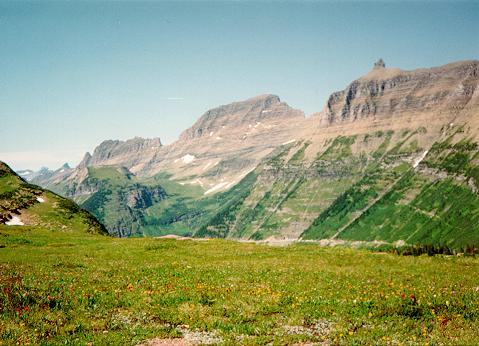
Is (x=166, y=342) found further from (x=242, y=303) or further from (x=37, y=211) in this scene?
(x=37, y=211)

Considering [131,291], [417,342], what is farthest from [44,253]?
[417,342]

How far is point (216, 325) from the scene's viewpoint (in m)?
18.8

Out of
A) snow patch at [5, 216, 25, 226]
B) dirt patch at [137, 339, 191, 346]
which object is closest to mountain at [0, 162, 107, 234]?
snow patch at [5, 216, 25, 226]

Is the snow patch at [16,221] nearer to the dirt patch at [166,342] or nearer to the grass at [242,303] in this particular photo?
the grass at [242,303]

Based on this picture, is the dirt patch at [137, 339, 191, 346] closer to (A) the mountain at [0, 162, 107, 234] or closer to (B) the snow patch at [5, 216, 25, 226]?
(A) the mountain at [0, 162, 107, 234]

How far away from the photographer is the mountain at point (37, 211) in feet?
403

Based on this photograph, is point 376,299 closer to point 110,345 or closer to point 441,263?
point 110,345

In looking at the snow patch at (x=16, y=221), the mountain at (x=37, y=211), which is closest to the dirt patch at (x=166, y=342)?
the mountain at (x=37, y=211)

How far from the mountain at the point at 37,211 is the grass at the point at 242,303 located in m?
92.2

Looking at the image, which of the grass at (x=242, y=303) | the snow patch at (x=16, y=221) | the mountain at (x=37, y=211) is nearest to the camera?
the grass at (x=242, y=303)

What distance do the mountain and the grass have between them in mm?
92249

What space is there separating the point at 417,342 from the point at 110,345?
12.7 meters

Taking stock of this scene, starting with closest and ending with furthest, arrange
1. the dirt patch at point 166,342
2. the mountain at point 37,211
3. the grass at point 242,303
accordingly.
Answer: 1. the dirt patch at point 166,342
2. the grass at point 242,303
3. the mountain at point 37,211

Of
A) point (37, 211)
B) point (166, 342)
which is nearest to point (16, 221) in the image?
point (37, 211)
